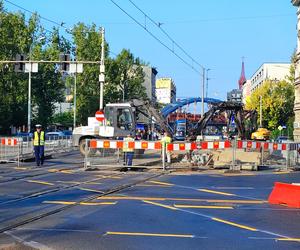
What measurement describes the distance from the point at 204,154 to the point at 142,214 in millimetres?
14991

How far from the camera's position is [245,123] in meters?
44.4

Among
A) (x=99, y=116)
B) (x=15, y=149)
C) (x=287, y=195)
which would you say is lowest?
(x=287, y=195)

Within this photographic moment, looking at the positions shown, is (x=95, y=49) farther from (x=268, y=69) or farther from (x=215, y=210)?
(x=215, y=210)

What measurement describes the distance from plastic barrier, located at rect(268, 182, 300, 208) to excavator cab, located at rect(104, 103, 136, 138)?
790 inches

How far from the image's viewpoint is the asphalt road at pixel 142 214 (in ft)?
28.6

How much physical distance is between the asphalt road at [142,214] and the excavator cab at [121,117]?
1407cm

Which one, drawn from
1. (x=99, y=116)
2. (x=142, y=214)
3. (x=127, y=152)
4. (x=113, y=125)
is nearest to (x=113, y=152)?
(x=127, y=152)

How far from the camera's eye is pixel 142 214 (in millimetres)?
11352

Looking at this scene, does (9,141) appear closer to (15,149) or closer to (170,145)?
(15,149)

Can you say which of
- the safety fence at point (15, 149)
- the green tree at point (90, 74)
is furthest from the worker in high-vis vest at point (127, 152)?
the green tree at point (90, 74)

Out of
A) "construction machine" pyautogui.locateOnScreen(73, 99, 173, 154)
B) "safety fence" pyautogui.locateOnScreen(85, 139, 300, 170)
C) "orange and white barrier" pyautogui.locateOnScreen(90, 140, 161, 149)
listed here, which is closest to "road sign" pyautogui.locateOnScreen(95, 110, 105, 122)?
"construction machine" pyautogui.locateOnScreen(73, 99, 173, 154)

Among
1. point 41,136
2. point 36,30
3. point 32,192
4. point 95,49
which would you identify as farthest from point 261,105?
point 32,192

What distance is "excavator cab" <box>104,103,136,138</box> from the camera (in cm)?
3322

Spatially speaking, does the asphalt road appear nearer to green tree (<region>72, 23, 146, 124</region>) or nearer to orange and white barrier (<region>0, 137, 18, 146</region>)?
orange and white barrier (<region>0, 137, 18, 146</region>)
